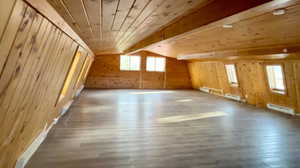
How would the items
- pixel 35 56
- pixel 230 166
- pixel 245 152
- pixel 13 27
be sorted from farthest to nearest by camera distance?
pixel 245 152 → pixel 230 166 → pixel 35 56 → pixel 13 27

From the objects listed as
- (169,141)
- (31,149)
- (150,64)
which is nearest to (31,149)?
(31,149)

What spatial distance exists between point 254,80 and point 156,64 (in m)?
5.83

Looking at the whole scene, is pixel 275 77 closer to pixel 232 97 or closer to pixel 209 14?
pixel 232 97

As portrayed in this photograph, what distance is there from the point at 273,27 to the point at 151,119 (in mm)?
2907

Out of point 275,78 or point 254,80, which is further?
point 254,80

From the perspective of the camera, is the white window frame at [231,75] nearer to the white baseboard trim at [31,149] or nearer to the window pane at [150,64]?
the window pane at [150,64]

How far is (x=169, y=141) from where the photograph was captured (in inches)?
116

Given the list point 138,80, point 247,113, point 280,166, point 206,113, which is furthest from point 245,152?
point 138,80

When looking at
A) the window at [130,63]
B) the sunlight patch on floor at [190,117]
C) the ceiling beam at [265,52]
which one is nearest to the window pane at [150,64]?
the window at [130,63]

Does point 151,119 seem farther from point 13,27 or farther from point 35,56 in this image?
point 13,27

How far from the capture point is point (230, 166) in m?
2.20

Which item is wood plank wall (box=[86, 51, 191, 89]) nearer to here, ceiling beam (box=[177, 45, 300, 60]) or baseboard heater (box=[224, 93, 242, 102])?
baseboard heater (box=[224, 93, 242, 102])

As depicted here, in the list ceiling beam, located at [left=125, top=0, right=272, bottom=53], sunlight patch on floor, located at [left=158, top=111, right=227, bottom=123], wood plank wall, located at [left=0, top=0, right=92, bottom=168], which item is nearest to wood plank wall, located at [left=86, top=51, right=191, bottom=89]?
sunlight patch on floor, located at [left=158, top=111, right=227, bottom=123]

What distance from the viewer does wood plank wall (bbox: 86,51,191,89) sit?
9789 mm
